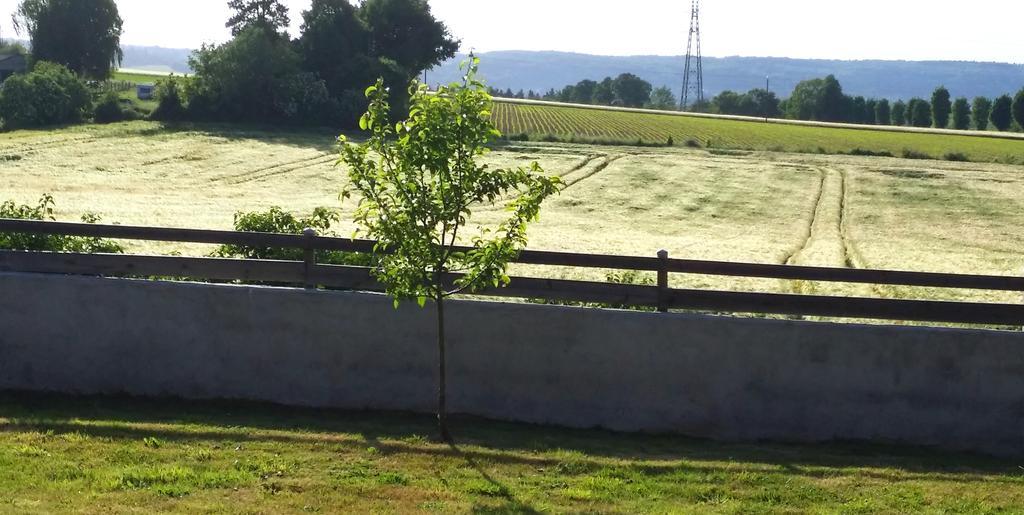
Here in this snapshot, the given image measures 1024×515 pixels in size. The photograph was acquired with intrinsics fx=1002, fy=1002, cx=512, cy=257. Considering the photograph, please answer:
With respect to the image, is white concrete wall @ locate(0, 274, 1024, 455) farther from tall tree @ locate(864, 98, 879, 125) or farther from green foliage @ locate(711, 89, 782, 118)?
tall tree @ locate(864, 98, 879, 125)

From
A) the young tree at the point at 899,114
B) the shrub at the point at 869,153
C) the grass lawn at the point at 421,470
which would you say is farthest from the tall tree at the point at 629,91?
the grass lawn at the point at 421,470

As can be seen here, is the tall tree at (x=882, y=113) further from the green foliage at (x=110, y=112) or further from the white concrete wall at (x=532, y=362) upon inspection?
the white concrete wall at (x=532, y=362)

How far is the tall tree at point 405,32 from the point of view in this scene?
84812 mm

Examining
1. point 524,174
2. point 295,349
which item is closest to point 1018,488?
point 524,174

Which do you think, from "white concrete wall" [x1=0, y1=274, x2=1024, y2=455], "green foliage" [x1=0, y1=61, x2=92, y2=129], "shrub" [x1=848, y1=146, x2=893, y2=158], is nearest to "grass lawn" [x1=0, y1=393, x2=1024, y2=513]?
"white concrete wall" [x1=0, y1=274, x2=1024, y2=455]

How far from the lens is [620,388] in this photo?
1041 centimetres

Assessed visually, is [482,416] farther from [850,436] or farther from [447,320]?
[850,436]

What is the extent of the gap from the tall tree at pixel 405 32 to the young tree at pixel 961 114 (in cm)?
9059

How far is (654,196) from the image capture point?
42250 mm

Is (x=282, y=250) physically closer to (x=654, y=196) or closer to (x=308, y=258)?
(x=308, y=258)

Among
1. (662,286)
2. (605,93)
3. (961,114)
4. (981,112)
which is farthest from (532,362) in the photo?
(605,93)

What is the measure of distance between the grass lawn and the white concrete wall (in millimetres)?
393

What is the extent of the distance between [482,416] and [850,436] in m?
3.77

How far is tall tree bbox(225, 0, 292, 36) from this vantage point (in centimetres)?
8475
